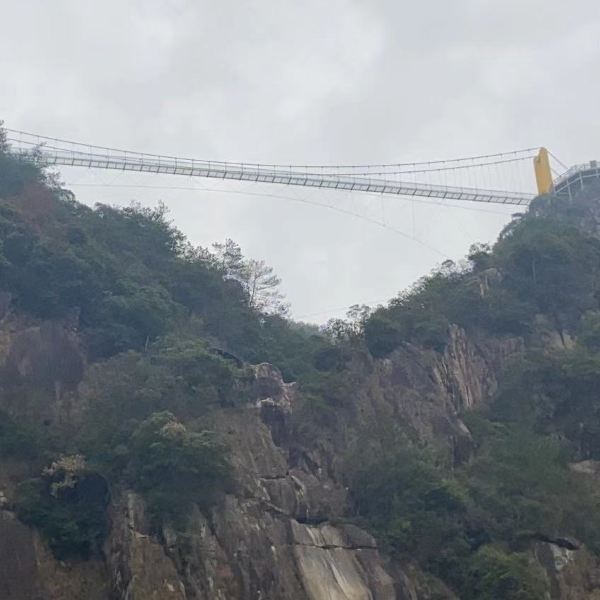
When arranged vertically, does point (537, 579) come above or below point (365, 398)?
below

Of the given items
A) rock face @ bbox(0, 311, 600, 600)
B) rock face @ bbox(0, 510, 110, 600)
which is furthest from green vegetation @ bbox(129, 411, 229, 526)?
rock face @ bbox(0, 510, 110, 600)

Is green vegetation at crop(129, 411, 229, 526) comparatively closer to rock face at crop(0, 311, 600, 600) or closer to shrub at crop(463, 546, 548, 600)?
rock face at crop(0, 311, 600, 600)

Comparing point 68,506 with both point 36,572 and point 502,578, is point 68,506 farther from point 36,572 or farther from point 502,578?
point 502,578

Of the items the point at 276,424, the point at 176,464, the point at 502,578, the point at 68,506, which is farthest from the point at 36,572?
the point at 502,578

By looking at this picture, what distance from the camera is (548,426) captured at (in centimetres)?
3372

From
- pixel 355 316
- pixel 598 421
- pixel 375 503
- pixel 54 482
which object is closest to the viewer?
pixel 54 482

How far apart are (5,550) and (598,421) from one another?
1984 cm

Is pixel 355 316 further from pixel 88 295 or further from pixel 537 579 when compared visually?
pixel 537 579

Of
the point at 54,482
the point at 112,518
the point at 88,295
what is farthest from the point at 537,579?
the point at 88,295

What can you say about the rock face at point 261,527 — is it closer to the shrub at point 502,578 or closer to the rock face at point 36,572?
the rock face at point 36,572

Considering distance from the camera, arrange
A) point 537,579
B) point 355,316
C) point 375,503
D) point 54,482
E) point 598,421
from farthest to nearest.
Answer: point 355,316 < point 598,421 < point 375,503 < point 54,482 < point 537,579

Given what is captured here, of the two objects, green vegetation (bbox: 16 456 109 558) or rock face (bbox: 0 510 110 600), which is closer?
rock face (bbox: 0 510 110 600)

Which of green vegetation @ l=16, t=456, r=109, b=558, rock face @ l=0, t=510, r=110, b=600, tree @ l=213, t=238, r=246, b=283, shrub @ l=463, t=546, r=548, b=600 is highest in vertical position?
tree @ l=213, t=238, r=246, b=283

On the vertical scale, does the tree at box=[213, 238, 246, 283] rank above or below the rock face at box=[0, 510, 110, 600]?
above
